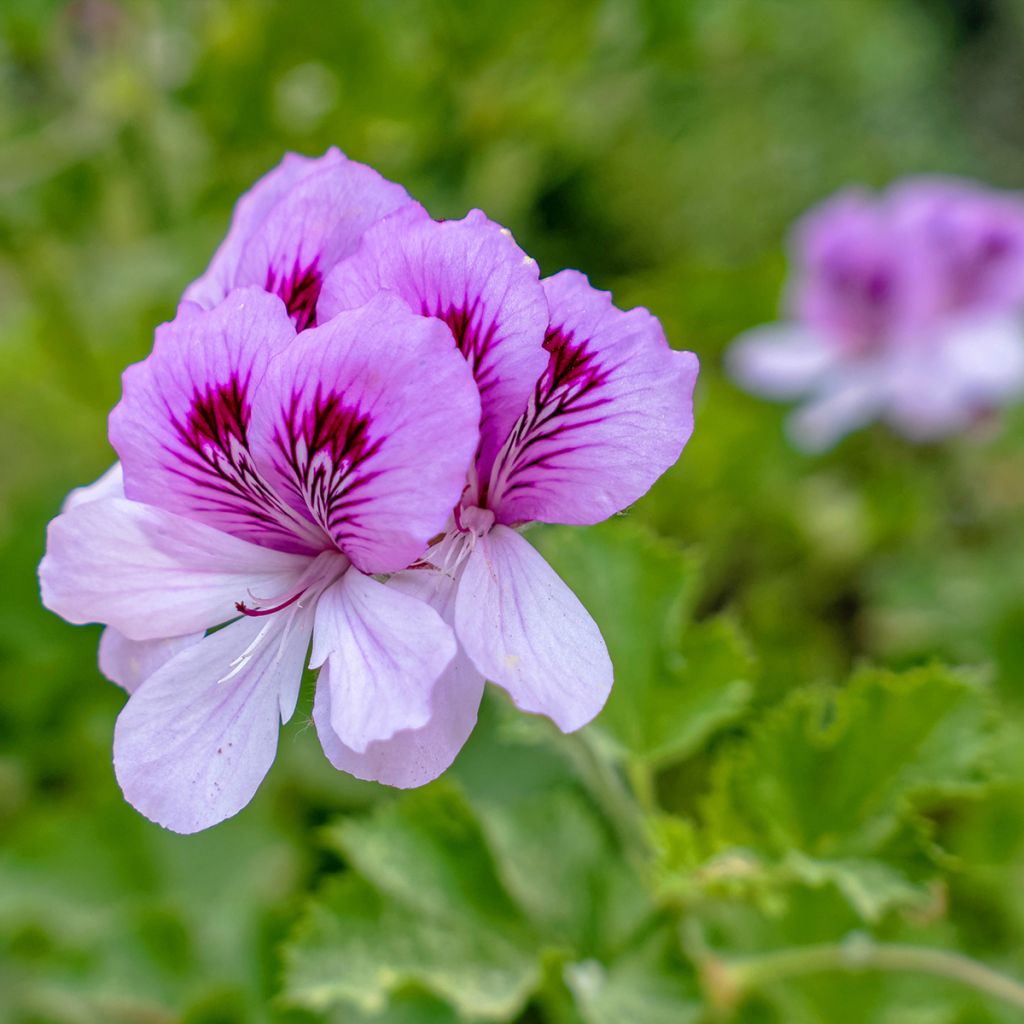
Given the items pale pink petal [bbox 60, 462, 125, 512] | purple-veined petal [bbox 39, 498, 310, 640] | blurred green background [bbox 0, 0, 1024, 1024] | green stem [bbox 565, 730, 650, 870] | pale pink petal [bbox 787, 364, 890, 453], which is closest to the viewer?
purple-veined petal [bbox 39, 498, 310, 640]

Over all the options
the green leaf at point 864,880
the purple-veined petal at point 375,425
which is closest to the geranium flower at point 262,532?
the purple-veined petal at point 375,425

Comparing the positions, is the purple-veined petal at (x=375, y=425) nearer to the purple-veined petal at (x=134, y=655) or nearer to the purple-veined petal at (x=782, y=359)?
the purple-veined petal at (x=134, y=655)

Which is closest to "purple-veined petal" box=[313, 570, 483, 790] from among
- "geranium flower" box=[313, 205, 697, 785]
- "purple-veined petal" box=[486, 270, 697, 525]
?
"geranium flower" box=[313, 205, 697, 785]

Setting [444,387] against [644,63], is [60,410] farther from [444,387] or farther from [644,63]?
[444,387]

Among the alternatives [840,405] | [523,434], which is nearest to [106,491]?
[523,434]

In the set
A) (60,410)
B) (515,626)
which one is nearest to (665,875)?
(515,626)

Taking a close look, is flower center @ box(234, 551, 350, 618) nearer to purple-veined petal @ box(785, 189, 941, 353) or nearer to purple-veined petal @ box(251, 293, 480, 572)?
purple-veined petal @ box(251, 293, 480, 572)
